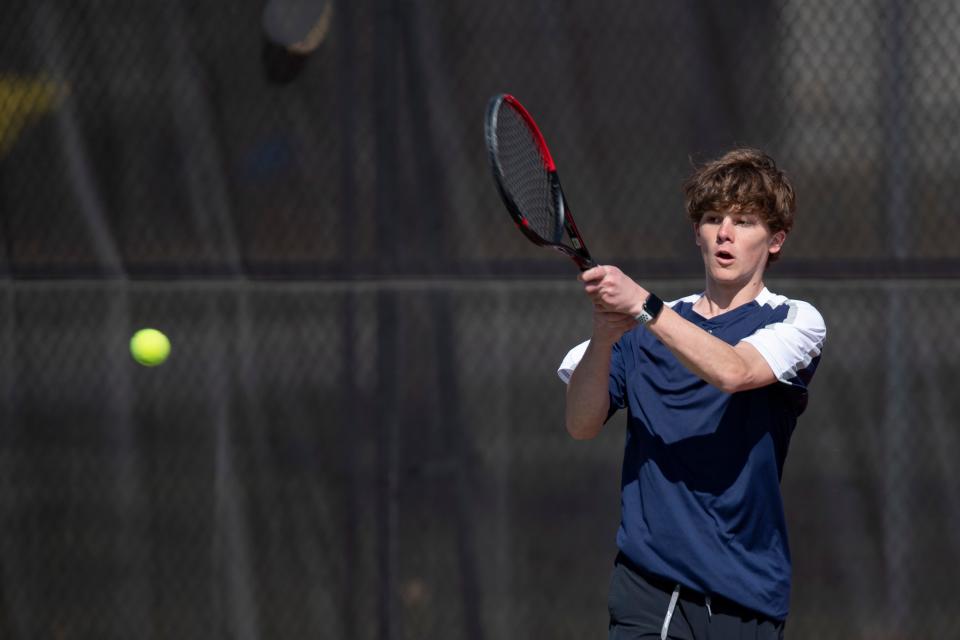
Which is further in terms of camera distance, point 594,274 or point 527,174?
point 527,174

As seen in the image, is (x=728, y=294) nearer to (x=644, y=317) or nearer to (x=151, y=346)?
(x=644, y=317)

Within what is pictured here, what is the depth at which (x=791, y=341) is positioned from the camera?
7.27 feet

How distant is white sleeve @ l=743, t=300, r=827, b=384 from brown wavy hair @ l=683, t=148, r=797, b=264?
0.16 m

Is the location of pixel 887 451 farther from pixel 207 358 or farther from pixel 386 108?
pixel 207 358

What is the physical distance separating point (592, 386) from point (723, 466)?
27 centimetres

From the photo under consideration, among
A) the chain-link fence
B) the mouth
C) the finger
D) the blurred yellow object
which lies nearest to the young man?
the mouth

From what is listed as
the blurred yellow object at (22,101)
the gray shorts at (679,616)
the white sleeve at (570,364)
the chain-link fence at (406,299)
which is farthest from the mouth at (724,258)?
the blurred yellow object at (22,101)

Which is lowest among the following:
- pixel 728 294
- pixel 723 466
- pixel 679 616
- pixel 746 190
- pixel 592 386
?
pixel 679 616

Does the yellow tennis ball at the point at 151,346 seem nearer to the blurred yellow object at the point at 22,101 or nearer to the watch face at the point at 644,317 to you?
the blurred yellow object at the point at 22,101

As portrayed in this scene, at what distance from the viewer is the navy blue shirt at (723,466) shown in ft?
7.36

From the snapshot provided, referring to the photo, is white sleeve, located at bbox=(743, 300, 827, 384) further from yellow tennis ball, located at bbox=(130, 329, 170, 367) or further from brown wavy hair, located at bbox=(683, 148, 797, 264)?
yellow tennis ball, located at bbox=(130, 329, 170, 367)

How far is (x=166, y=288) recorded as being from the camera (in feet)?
12.8

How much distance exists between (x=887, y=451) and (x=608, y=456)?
74 centimetres

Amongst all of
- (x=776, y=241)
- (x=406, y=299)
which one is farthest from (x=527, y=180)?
(x=406, y=299)
